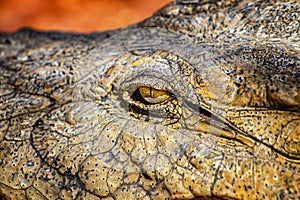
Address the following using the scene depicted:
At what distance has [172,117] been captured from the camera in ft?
6.04

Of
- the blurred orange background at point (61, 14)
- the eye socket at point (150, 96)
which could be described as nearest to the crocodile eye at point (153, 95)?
the eye socket at point (150, 96)

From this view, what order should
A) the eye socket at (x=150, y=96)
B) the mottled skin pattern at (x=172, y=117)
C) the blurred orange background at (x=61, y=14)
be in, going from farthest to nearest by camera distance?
the blurred orange background at (x=61, y=14)
the eye socket at (x=150, y=96)
the mottled skin pattern at (x=172, y=117)

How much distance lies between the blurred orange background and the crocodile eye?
3835 millimetres

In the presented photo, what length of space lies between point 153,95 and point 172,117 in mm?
133

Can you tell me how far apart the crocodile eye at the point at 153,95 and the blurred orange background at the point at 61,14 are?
384 centimetres

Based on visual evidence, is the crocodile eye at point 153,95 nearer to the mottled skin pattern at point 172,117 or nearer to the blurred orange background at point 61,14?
the mottled skin pattern at point 172,117

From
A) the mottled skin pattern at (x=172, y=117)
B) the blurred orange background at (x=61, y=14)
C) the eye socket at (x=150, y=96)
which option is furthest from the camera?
the blurred orange background at (x=61, y=14)

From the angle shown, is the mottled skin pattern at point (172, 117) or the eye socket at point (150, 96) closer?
the mottled skin pattern at point (172, 117)

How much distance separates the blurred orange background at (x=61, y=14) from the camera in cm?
583

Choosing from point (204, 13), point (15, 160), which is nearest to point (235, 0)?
point (204, 13)

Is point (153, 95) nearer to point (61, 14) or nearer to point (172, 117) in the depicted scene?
point (172, 117)

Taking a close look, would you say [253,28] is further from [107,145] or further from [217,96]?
[107,145]

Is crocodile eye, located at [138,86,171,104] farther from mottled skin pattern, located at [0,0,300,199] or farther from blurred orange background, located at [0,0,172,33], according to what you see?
blurred orange background, located at [0,0,172,33]

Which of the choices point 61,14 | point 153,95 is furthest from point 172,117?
point 61,14
